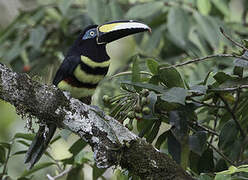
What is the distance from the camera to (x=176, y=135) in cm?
233

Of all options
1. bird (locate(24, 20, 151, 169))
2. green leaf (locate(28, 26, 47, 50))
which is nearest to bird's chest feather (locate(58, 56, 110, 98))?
bird (locate(24, 20, 151, 169))

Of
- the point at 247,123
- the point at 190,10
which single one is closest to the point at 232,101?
the point at 247,123

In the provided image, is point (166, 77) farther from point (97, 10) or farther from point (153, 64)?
point (97, 10)

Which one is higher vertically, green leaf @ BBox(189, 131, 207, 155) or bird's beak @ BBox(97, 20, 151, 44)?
bird's beak @ BBox(97, 20, 151, 44)

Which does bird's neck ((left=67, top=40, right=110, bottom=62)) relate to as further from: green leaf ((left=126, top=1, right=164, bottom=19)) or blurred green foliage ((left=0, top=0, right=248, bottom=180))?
green leaf ((left=126, top=1, right=164, bottom=19))

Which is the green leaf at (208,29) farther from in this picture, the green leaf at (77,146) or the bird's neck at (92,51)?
the green leaf at (77,146)

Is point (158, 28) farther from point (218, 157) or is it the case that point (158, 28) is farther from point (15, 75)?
point (15, 75)

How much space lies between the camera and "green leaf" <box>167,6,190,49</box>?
12.8 feet

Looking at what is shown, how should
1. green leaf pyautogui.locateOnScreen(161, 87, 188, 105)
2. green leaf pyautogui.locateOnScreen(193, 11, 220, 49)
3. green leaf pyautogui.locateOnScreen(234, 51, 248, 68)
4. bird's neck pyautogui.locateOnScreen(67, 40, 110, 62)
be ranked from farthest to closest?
green leaf pyautogui.locateOnScreen(193, 11, 220, 49) → bird's neck pyautogui.locateOnScreen(67, 40, 110, 62) → green leaf pyautogui.locateOnScreen(234, 51, 248, 68) → green leaf pyautogui.locateOnScreen(161, 87, 188, 105)

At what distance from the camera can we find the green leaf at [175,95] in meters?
2.28

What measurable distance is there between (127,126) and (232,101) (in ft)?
1.74

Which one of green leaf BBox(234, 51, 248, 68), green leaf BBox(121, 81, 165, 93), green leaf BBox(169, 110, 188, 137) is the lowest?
green leaf BBox(169, 110, 188, 137)

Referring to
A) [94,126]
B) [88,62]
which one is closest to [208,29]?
[88,62]

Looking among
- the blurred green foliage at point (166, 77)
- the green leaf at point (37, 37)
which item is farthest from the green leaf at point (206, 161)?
the green leaf at point (37, 37)
